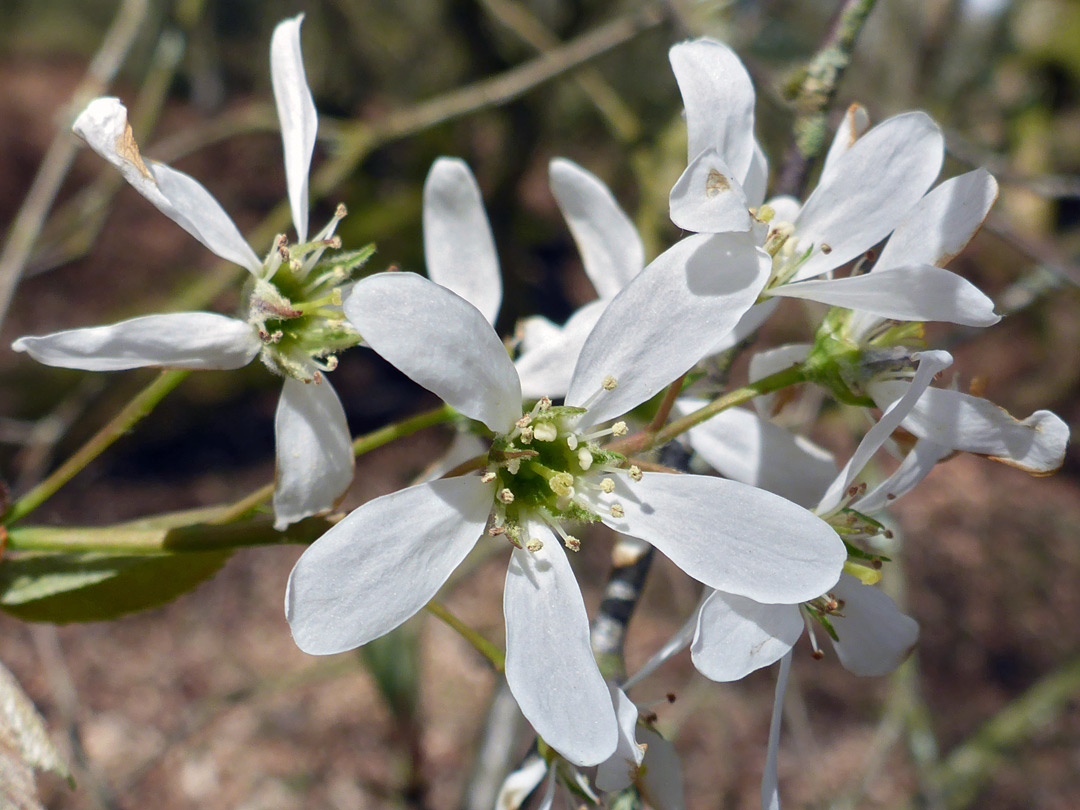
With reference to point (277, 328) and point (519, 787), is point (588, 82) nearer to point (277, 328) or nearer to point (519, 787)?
point (277, 328)

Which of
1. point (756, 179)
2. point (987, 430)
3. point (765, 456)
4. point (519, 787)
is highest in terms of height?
point (756, 179)

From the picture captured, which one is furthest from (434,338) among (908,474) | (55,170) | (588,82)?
(588,82)

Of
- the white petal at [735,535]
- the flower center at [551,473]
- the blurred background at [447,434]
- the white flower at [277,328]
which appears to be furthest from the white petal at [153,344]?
the blurred background at [447,434]

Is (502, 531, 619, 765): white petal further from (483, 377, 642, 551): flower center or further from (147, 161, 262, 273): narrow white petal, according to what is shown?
(147, 161, 262, 273): narrow white petal

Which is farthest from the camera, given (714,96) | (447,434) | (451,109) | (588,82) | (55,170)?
(447,434)

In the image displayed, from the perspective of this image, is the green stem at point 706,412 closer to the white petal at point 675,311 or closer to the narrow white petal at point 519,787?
the white petal at point 675,311

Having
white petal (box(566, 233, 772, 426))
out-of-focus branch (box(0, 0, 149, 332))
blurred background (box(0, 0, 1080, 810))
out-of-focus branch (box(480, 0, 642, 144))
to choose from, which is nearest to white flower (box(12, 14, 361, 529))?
white petal (box(566, 233, 772, 426))

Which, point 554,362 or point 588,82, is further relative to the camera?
point 588,82
